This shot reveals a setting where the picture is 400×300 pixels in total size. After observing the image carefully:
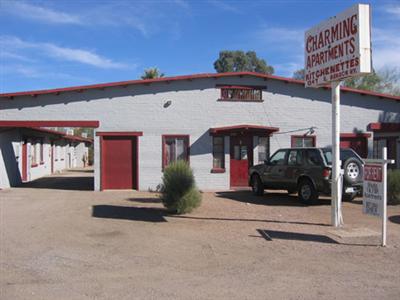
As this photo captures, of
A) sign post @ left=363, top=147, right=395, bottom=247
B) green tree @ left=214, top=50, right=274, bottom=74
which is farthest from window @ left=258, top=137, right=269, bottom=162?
green tree @ left=214, top=50, right=274, bottom=74

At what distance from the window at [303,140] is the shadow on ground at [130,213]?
343 inches

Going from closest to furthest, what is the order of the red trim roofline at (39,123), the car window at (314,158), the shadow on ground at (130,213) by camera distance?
the shadow on ground at (130,213), the car window at (314,158), the red trim roofline at (39,123)

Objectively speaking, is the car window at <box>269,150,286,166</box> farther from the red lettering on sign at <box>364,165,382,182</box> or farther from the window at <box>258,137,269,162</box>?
the red lettering on sign at <box>364,165,382,182</box>

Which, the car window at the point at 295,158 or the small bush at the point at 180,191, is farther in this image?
the car window at the point at 295,158

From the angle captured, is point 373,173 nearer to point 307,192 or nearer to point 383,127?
point 307,192

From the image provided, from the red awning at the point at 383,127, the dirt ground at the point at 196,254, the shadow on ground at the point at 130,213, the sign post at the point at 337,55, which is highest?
the sign post at the point at 337,55

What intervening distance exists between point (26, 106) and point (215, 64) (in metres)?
71.0

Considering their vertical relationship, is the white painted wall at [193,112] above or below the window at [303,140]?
above

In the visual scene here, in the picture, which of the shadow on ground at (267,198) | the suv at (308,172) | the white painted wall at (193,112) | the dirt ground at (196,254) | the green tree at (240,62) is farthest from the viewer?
the green tree at (240,62)

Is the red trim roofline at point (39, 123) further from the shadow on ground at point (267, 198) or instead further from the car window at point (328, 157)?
the car window at point (328, 157)

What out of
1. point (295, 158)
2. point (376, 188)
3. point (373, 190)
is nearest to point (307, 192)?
point (295, 158)

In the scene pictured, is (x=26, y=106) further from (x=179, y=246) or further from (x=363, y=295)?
(x=363, y=295)

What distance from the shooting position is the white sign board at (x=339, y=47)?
992cm

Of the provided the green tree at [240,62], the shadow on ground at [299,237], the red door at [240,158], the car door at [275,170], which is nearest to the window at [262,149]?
the red door at [240,158]
